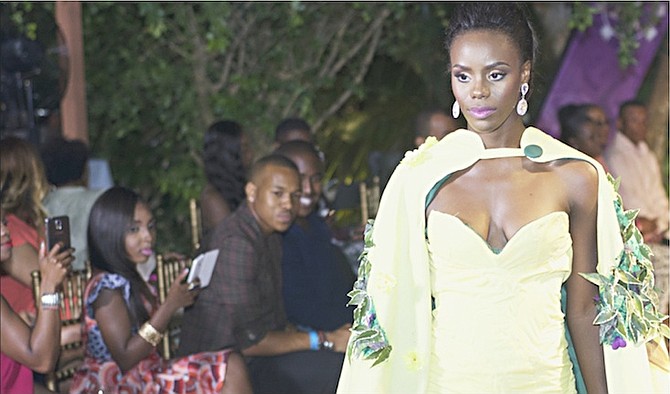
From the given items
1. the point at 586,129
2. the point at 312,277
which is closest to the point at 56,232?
the point at 312,277

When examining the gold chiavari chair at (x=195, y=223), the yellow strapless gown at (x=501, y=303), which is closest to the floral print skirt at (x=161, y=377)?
the yellow strapless gown at (x=501, y=303)

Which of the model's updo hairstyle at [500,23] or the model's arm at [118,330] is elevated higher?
the model's updo hairstyle at [500,23]

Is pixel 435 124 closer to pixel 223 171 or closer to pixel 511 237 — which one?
pixel 223 171

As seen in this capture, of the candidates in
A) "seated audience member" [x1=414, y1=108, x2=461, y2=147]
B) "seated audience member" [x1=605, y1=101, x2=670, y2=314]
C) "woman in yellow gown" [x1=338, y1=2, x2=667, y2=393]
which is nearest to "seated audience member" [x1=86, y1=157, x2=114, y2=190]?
"seated audience member" [x1=414, y1=108, x2=461, y2=147]

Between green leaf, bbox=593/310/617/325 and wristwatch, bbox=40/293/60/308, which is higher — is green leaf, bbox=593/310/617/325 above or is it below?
above

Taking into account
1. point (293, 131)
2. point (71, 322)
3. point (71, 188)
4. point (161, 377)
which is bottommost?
point (161, 377)

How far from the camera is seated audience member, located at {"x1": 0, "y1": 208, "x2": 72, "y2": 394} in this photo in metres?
3.87

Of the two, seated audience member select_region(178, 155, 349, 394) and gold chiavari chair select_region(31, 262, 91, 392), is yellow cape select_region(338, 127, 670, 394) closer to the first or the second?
seated audience member select_region(178, 155, 349, 394)

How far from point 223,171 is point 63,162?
2.58ft

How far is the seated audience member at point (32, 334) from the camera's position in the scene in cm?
387

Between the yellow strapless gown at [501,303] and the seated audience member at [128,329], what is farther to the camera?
the seated audience member at [128,329]

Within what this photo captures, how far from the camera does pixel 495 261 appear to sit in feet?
8.66

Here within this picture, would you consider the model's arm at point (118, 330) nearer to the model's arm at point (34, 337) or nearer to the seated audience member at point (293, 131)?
the model's arm at point (34, 337)

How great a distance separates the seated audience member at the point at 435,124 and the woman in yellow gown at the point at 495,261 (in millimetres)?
4070
